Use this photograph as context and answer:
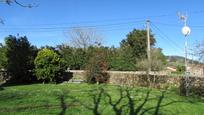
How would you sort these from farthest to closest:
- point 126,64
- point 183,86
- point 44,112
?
point 126,64
point 183,86
point 44,112

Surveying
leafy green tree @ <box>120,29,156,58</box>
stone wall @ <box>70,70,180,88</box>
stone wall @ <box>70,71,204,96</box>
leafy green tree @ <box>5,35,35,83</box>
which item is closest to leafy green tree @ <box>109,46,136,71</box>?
stone wall @ <box>70,71,204,96</box>

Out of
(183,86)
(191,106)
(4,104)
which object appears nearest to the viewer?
(4,104)

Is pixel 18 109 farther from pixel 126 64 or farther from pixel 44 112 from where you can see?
pixel 126 64

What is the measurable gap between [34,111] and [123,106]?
141 inches

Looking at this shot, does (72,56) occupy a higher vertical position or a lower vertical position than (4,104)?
higher

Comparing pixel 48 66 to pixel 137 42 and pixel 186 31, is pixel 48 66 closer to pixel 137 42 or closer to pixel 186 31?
pixel 186 31

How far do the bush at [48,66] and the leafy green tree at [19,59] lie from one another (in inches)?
57.5

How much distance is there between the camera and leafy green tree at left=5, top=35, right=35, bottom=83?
32094 mm

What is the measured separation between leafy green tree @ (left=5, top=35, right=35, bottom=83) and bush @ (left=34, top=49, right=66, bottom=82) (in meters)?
1.46

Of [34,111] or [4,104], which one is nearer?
[34,111]

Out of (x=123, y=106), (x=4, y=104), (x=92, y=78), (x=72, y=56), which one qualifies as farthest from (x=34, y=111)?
(x=72, y=56)

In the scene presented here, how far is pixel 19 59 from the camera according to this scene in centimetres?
3212

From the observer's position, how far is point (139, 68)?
4734 cm

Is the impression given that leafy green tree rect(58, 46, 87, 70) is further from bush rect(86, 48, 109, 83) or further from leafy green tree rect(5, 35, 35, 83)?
bush rect(86, 48, 109, 83)
